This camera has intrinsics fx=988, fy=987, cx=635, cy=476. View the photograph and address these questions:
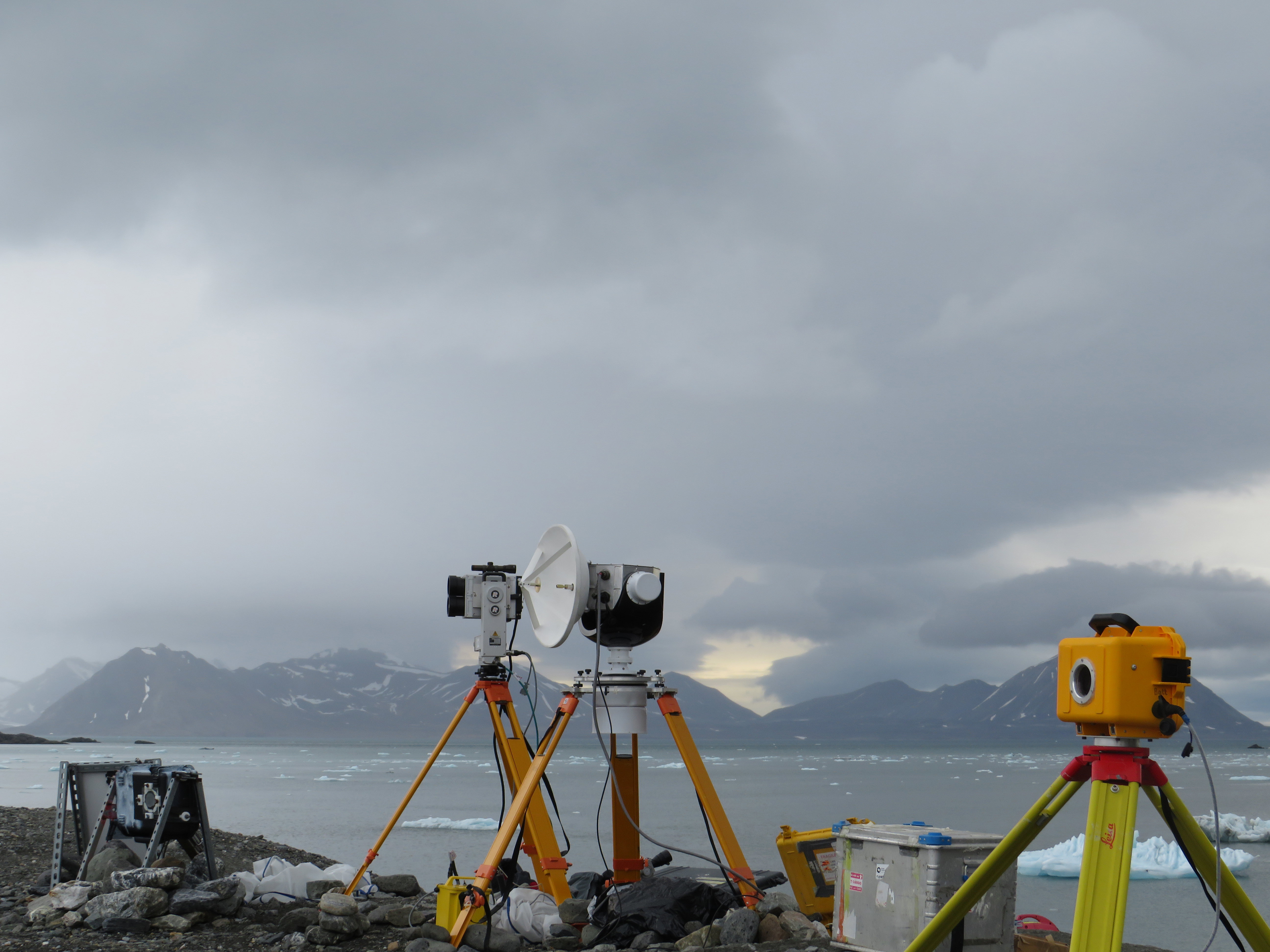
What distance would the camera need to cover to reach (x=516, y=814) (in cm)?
589

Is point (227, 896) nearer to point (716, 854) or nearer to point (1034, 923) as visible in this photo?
point (716, 854)

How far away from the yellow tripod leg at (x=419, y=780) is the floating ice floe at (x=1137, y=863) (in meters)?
13.2

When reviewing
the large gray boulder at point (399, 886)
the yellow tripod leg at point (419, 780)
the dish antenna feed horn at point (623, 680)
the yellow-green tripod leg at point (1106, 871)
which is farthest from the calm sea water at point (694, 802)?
the yellow-green tripod leg at point (1106, 871)

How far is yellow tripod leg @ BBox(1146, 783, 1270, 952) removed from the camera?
3.30 meters

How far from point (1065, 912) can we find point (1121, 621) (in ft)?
41.3

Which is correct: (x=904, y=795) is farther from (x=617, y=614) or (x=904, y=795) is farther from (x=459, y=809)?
→ (x=617, y=614)

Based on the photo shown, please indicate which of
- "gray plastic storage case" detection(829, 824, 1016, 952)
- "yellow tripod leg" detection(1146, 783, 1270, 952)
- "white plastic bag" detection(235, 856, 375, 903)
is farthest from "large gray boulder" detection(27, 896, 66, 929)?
"yellow tripod leg" detection(1146, 783, 1270, 952)

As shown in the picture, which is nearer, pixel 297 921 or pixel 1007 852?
pixel 1007 852

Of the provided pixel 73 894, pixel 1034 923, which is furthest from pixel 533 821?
pixel 1034 923

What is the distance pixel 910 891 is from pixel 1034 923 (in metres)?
2.20

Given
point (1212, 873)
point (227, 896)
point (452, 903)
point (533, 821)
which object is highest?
point (1212, 873)

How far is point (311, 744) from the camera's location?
570 feet

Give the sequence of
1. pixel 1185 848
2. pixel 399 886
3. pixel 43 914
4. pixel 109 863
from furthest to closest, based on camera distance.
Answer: pixel 399 886 < pixel 109 863 < pixel 43 914 < pixel 1185 848

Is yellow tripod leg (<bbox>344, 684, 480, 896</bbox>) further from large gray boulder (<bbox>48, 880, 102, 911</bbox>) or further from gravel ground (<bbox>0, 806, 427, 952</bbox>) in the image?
large gray boulder (<bbox>48, 880, 102, 911</bbox>)
